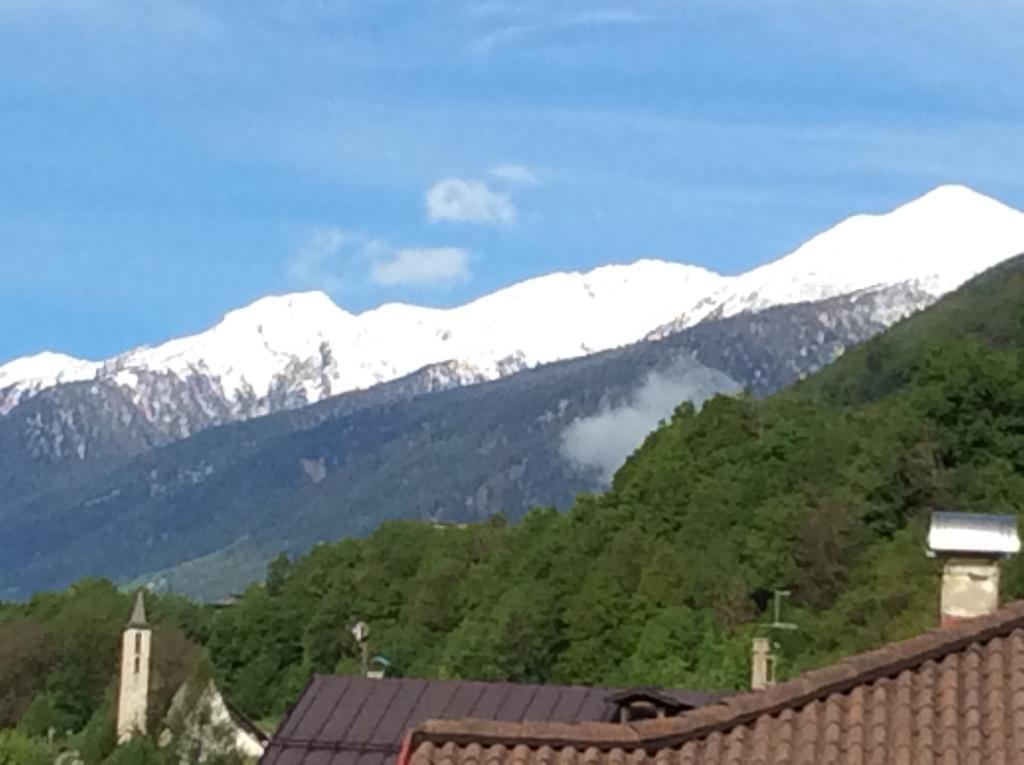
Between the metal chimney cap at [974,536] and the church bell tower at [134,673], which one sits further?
the church bell tower at [134,673]

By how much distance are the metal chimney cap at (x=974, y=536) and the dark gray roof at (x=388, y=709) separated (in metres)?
20.0

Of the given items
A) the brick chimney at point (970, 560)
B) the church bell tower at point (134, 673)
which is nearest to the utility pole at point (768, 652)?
the brick chimney at point (970, 560)

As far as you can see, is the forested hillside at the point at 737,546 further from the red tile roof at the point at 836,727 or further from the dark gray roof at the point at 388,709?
the red tile roof at the point at 836,727

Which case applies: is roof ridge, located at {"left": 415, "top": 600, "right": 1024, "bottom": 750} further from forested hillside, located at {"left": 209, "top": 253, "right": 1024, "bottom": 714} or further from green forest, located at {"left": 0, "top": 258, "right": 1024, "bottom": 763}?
forested hillside, located at {"left": 209, "top": 253, "right": 1024, "bottom": 714}

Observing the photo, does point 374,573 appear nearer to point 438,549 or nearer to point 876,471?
point 438,549

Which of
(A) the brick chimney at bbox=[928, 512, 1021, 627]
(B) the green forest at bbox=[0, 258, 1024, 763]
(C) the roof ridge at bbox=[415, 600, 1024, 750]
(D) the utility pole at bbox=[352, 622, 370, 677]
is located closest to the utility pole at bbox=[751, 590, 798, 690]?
(B) the green forest at bbox=[0, 258, 1024, 763]

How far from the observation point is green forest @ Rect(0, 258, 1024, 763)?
95.1 meters

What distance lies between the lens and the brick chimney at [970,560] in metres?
16.4

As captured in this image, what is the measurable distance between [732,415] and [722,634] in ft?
119

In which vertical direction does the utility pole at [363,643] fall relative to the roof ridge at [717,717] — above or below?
below

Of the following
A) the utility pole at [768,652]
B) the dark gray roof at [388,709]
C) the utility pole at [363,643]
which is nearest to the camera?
the dark gray roof at [388,709]

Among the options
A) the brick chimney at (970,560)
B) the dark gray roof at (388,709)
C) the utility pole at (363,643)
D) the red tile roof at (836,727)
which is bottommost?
the utility pole at (363,643)

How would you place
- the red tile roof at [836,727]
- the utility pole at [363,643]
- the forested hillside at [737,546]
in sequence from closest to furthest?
the red tile roof at [836,727], the utility pole at [363,643], the forested hillside at [737,546]

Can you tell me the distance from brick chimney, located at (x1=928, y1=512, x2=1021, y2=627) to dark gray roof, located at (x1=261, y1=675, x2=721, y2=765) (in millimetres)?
19998
